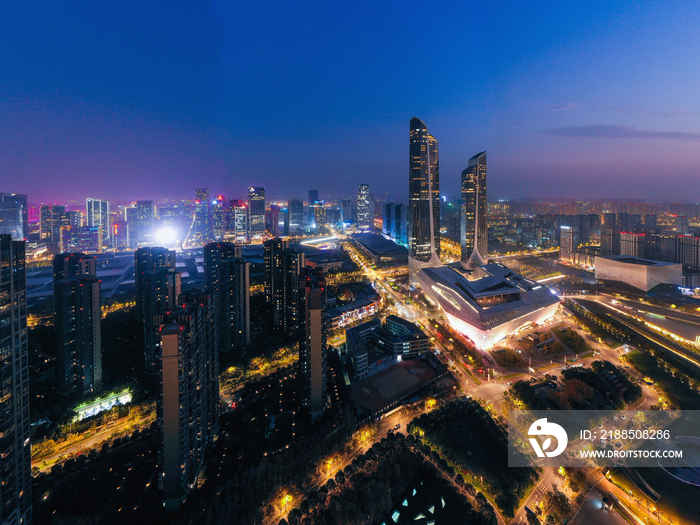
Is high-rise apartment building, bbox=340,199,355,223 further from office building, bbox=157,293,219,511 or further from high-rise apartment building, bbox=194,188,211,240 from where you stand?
office building, bbox=157,293,219,511

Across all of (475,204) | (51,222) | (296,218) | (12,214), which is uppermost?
(296,218)

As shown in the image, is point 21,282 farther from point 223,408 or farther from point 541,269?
point 541,269

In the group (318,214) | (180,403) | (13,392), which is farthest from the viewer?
(318,214)

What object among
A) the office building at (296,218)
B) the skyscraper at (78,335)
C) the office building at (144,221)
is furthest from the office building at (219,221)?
the skyscraper at (78,335)

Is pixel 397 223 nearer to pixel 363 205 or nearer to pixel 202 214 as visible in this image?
pixel 363 205

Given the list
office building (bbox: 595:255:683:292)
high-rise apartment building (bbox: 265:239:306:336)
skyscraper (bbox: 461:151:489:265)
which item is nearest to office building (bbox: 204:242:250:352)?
high-rise apartment building (bbox: 265:239:306:336)

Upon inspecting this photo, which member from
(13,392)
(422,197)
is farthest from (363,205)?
(13,392)

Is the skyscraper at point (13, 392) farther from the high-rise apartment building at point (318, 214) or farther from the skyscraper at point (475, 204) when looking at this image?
the high-rise apartment building at point (318, 214)
